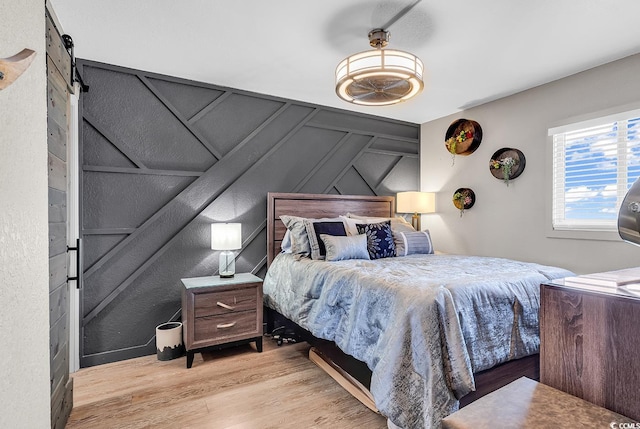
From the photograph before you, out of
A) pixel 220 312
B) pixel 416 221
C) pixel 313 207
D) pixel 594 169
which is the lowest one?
pixel 220 312

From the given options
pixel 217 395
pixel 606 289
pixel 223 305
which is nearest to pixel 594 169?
pixel 606 289

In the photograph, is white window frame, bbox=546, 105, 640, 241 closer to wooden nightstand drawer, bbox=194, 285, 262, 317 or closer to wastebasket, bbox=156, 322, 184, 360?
wooden nightstand drawer, bbox=194, 285, 262, 317

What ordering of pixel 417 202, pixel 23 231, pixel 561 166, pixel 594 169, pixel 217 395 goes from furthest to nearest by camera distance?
pixel 417 202
pixel 561 166
pixel 594 169
pixel 217 395
pixel 23 231


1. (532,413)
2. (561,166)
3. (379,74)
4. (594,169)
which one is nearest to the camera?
(532,413)

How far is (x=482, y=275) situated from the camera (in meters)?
2.17

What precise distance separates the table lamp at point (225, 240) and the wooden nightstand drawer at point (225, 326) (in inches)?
15.3

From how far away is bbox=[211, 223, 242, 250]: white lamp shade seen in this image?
2.94 meters

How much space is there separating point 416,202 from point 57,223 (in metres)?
3.55

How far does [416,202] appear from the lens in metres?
4.18

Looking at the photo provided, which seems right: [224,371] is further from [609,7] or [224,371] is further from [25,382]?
[609,7]

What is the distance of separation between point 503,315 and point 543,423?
4.30 ft

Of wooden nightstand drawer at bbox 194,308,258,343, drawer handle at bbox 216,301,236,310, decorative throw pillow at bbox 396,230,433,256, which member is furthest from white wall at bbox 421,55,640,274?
drawer handle at bbox 216,301,236,310

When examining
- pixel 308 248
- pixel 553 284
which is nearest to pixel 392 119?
pixel 308 248

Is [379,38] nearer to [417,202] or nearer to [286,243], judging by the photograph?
[286,243]
